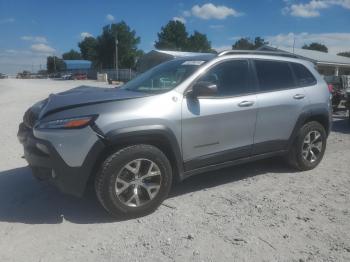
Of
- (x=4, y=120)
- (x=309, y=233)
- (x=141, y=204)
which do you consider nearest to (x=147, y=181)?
(x=141, y=204)

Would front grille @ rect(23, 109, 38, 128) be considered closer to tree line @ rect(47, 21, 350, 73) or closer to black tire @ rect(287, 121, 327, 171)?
black tire @ rect(287, 121, 327, 171)

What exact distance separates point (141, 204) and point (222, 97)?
1623 mm

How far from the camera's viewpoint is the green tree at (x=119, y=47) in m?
87.1

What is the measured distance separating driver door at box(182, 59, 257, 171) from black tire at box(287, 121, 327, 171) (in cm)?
100

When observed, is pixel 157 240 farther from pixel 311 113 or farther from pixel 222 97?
pixel 311 113

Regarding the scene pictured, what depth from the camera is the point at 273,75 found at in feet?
16.6

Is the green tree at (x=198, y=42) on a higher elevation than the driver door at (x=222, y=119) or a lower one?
higher

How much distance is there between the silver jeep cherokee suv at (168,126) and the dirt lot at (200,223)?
366 mm

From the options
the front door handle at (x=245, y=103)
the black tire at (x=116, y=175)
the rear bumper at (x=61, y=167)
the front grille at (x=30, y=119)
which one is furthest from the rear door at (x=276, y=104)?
the front grille at (x=30, y=119)

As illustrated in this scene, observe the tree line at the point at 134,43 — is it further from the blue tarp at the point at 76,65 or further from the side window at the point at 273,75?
the side window at the point at 273,75

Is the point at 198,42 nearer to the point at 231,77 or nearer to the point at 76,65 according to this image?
the point at 76,65

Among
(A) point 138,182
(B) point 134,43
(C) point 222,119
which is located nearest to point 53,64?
(B) point 134,43

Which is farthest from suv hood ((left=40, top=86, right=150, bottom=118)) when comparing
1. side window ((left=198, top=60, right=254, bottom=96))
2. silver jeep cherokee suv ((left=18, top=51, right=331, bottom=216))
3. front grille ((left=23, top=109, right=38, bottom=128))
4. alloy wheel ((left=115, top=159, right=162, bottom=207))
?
side window ((left=198, top=60, right=254, bottom=96))

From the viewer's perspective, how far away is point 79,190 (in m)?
3.67
